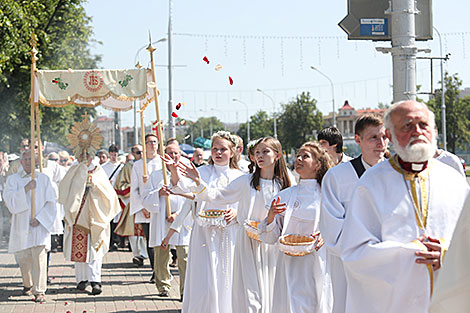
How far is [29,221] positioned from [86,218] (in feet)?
2.77

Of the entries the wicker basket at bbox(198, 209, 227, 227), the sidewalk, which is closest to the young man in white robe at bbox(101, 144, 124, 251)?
the sidewalk

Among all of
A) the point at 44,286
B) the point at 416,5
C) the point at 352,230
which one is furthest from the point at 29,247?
the point at 352,230

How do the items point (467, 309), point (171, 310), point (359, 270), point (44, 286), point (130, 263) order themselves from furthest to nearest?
point (130, 263) → point (44, 286) → point (171, 310) → point (359, 270) → point (467, 309)

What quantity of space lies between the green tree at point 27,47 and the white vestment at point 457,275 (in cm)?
1600

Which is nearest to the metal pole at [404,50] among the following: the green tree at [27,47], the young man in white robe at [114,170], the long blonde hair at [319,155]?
the long blonde hair at [319,155]

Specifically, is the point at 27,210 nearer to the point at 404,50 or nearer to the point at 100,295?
the point at 100,295

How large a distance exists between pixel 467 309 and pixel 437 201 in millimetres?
1044

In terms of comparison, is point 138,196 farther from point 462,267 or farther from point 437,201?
point 462,267

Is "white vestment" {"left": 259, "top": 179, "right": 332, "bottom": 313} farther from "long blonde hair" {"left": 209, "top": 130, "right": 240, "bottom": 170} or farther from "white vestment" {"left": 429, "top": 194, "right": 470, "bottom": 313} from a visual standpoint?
"white vestment" {"left": 429, "top": 194, "right": 470, "bottom": 313}

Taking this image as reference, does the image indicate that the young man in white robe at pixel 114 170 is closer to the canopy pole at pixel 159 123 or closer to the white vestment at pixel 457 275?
the canopy pole at pixel 159 123

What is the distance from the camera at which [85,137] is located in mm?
11008

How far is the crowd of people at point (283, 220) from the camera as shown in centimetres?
406

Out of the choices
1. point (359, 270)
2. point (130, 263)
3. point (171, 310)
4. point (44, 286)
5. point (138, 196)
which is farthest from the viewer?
point (130, 263)

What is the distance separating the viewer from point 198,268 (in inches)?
320
